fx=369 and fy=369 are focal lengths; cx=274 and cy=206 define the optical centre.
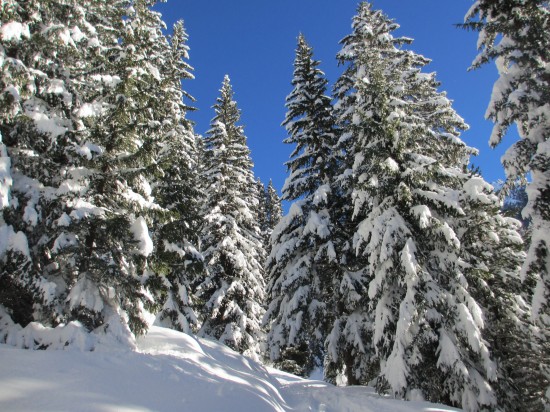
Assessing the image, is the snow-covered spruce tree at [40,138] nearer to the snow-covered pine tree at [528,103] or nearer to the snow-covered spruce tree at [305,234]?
the snow-covered spruce tree at [305,234]

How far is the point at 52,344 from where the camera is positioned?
834cm

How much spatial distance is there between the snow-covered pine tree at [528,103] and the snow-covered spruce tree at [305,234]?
8176mm

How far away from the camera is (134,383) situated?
734 cm

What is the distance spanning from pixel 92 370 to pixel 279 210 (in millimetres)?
34700

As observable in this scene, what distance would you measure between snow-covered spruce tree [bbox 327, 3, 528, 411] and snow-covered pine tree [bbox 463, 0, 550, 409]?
6.89 ft

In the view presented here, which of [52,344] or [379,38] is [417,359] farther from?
[379,38]

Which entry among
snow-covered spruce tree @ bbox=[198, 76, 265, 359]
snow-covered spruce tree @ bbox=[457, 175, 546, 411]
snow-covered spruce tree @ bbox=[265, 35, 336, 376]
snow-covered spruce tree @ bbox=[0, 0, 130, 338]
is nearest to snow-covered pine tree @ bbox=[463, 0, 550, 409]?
snow-covered spruce tree @ bbox=[457, 175, 546, 411]

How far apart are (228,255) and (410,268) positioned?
11.6m

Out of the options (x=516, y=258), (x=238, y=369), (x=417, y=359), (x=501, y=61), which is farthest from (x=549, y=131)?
(x=238, y=369)

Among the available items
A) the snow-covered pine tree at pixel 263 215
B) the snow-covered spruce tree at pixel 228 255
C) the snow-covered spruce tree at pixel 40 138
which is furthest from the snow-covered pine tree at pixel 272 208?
the snow-covered spruce tree at pixel 40 138

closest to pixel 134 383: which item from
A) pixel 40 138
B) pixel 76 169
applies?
pixel 76 169

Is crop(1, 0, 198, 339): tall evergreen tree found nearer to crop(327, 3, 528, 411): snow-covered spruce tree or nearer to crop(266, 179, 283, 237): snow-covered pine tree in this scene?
crop(327, 3, 528, 411): snow-covered spruce tree

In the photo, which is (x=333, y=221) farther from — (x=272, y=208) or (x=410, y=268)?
(x=272, y=208)

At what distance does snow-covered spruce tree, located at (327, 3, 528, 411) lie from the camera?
11297mm
